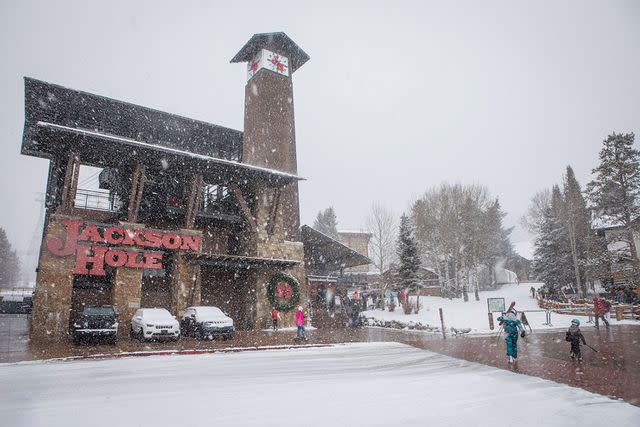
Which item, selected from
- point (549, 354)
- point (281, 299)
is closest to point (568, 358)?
point (549, 354)

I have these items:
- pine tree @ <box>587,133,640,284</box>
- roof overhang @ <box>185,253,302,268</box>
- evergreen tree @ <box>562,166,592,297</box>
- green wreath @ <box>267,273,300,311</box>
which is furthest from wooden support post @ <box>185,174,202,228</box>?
evergreen tree @ <box>562,166,592,297</box>

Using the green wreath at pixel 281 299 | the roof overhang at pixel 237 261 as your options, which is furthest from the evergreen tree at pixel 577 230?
the roof overhang at pixel 237 261

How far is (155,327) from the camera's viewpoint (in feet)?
52.2

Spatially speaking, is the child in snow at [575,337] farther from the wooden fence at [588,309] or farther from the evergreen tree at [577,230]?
the evergreen tree at [577,230]

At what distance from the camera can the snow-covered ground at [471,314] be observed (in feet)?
75.7

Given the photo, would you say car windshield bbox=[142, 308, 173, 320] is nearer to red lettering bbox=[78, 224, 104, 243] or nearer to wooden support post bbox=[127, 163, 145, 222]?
red lettering bbox=[78, 224, 104, 243]

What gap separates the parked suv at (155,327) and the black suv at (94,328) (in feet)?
3.73

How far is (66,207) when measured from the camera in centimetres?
1894

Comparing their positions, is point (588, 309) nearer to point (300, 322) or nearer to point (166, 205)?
point (300, 322)

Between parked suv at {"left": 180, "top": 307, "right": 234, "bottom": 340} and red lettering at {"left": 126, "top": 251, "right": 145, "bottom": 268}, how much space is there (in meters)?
3.79

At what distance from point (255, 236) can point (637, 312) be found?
2420 centimetres

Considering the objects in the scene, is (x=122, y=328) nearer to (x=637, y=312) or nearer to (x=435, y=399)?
(x=435, y=399)

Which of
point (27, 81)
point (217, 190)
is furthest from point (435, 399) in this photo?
point (27, 81)

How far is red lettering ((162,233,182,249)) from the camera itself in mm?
20719
